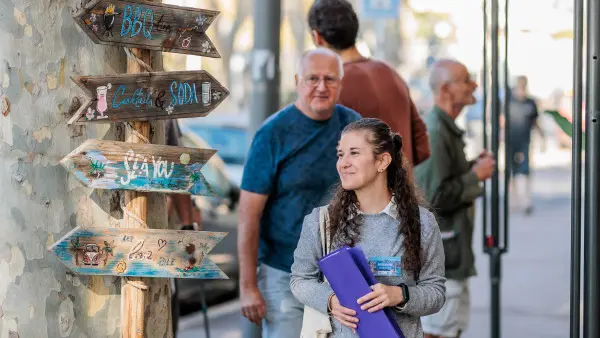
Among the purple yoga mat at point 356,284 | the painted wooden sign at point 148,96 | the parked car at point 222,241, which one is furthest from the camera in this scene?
the parked car at point 222,241

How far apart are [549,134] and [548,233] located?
24.7 meters

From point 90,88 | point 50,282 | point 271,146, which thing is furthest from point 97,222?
point 271,146

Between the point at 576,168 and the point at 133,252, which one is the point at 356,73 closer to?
the point at 576,168

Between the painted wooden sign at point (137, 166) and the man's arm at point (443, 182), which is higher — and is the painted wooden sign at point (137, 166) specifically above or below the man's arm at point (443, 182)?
above

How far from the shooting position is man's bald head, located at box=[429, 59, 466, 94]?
23.2 ft

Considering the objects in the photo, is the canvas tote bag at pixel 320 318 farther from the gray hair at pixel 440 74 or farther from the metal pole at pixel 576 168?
the gray hair at pixel 440 74

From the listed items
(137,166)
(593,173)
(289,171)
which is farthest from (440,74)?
(137,166)

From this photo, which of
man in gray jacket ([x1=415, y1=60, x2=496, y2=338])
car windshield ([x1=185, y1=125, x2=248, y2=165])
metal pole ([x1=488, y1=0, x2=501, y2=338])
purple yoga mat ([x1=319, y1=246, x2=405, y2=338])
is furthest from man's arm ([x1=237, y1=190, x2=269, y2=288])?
car windshield ([x1=185, y1=125, x2=248, y2=165])

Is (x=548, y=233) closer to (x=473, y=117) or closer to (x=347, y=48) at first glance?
(x=347, y=48)

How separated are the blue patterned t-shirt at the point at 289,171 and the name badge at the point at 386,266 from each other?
3.93ft

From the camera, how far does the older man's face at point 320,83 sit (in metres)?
5.09

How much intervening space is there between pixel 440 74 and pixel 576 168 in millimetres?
2511

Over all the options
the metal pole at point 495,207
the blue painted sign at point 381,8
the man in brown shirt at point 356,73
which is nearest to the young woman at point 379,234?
the man in brown shirt at point 356,73

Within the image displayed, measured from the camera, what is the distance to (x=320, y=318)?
13.2ft
